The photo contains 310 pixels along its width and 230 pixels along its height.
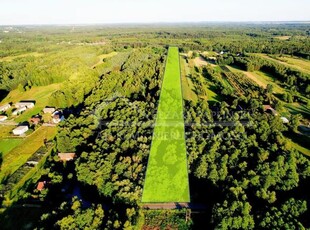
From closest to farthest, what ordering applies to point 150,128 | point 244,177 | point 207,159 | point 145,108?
point 244,177, point 207,159, point 150,128, point 145,108

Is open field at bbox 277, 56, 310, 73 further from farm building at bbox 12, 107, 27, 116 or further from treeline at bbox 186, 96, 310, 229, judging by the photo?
farm building at bbox 12, 107, 27, 116

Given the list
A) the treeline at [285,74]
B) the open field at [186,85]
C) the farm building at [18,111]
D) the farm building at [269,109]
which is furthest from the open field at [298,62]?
the farm building at [18,111]

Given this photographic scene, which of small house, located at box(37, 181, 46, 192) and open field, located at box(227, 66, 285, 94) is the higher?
open field, located at box(227, 66, 285, 94)

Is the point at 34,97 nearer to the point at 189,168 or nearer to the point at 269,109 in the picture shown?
the point at 189,168

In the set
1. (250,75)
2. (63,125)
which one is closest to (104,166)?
(63,125)

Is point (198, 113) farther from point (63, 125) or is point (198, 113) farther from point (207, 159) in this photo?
point (63, 125)

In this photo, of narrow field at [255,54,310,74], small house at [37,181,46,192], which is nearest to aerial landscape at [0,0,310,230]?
small house at [37,181,46,192]
